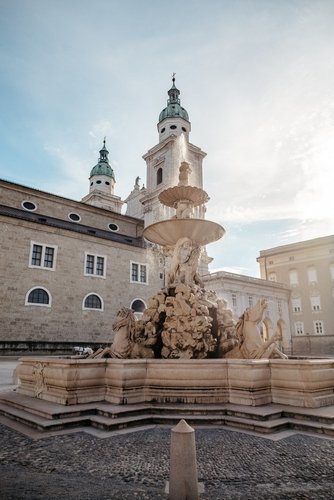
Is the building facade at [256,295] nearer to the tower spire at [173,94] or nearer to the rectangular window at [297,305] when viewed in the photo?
the rectangular window at [297,305]

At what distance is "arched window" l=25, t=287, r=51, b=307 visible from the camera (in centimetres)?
2395

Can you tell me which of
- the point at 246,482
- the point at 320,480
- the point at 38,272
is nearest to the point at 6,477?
the point at 246,482

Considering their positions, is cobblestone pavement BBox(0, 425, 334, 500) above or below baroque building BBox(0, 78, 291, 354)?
below

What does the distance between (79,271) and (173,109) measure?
28.5 meters

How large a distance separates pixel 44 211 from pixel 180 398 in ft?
93.2

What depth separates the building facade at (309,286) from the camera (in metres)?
39.2

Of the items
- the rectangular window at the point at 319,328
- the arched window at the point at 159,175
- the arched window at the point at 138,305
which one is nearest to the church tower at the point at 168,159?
the arched window at the point at 159,175

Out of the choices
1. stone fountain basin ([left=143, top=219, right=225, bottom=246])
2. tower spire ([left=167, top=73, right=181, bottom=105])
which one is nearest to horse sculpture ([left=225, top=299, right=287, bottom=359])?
stone fountain basin ([left=143, top=219, right=225, bottom=246])

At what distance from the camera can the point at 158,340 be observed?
25.9 ft

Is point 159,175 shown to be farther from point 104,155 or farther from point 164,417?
point 164,417

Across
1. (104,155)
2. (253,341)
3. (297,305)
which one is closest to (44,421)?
(253,341)

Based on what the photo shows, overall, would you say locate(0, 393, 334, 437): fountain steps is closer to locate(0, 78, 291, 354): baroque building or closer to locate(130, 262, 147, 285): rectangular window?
locate(0, 78, 291, 354): baroque building

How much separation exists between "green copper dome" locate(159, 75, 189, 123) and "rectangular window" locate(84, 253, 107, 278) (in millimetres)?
24570

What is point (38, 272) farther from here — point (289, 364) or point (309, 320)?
point (309, 320)
